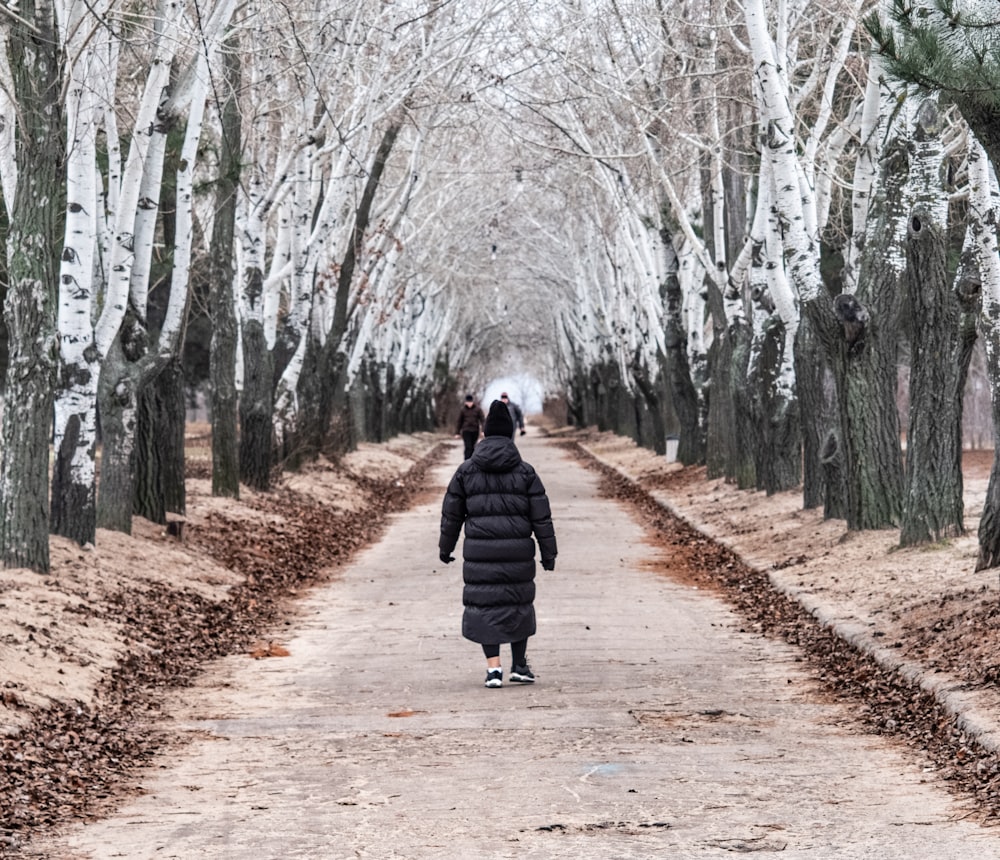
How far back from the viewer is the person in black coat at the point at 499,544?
35.0 feet

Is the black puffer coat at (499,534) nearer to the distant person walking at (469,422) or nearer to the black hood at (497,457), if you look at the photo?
the black hood at (497,457)

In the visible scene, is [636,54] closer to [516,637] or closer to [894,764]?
[516,637]

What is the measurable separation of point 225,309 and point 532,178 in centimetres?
1943


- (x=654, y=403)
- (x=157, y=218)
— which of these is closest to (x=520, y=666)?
(x=157, y=218)

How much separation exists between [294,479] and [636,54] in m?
8.91

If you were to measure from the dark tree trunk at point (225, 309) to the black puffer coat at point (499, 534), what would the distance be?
10339 millimetres

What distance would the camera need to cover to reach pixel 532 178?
1596 inches

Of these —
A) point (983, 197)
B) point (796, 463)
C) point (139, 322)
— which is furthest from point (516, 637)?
point (796, 463)

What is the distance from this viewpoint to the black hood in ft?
35.6

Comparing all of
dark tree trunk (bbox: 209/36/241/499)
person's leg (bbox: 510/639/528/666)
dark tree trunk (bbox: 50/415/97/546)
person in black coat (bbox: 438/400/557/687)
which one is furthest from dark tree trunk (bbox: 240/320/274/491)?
person's leg (bbox: 510/639/528/666)

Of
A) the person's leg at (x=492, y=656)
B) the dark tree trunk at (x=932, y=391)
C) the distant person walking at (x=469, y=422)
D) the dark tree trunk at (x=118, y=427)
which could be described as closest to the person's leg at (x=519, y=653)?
the person's leg at (x=492, y=656)

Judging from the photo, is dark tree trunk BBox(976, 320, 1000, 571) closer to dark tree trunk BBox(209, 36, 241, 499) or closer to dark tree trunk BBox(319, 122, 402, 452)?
dark tree trunk BBox(209, 36, 241, 499)

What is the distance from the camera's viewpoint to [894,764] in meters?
8.14

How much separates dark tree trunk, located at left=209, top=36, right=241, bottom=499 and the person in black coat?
10330mm
